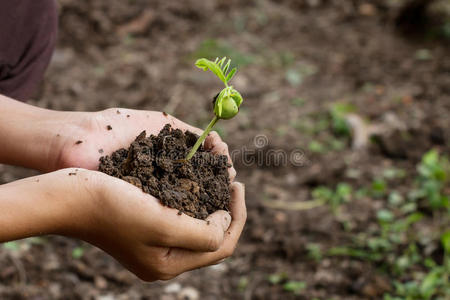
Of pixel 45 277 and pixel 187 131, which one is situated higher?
pixel 187 131

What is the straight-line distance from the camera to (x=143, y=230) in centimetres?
127

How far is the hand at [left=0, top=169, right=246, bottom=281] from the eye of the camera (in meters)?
1.27

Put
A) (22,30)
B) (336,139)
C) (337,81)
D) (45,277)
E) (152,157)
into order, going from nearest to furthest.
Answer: (152,157), (22,30), (45,277), (336,139), (337,81)

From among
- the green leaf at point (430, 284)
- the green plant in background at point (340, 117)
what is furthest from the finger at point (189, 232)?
the green plant in background at point (340, 117)

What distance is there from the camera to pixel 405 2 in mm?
4820

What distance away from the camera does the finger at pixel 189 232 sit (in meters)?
1.27

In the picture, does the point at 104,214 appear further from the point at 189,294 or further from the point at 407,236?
the point at 407,236

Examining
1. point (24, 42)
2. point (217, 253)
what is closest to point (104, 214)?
point (217, 253)

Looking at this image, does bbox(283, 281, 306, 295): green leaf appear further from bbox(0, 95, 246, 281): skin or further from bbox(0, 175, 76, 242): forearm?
bbox(0, 175, 76, 242): forearm

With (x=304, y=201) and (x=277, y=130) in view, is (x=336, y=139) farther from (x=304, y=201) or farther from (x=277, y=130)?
(x=304, y=201)

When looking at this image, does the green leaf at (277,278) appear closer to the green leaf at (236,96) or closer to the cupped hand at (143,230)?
the cupped hand at (143,230)

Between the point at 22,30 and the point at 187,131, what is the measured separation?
761mm

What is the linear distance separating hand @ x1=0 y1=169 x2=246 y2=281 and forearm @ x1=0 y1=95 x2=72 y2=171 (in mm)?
292

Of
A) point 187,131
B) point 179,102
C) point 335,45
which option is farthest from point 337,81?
point 187,131
